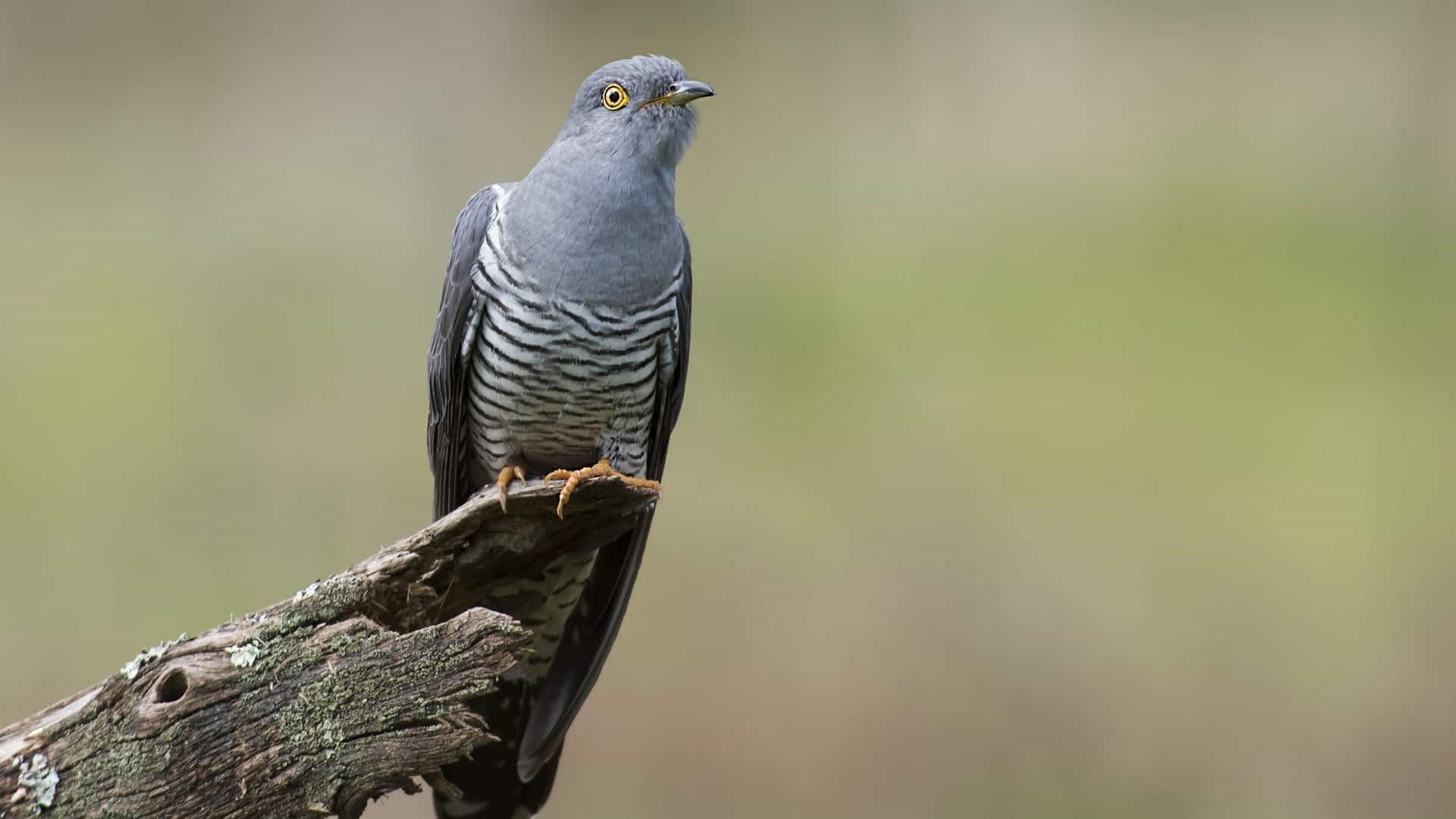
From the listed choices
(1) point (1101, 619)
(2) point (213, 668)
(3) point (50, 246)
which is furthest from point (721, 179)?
(2) point (213, 668)

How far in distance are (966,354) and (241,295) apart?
2.74m

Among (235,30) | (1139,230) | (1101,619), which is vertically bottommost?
(1101,619)

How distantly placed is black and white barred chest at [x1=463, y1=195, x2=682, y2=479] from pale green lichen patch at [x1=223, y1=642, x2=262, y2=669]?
2.74 feet

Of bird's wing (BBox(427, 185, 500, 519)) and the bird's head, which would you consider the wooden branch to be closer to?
bird's wing (BBox(427, 185, 500, 519))

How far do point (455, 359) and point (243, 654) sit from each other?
92 cm

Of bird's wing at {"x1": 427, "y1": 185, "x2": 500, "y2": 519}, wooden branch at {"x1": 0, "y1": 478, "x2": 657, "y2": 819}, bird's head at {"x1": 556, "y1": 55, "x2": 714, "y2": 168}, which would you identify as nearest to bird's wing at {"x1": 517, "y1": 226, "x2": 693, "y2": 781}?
bird's head at {"x1": 556, "y1": 55, "x2": 714, "y2": 168}

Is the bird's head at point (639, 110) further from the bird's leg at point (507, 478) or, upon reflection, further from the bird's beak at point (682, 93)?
the bird's leg at point (507, 478)

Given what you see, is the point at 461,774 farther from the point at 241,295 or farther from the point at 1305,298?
the point at 1305,298

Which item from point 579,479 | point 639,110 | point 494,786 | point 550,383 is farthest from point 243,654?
point 639,110

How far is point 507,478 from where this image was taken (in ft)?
7.47

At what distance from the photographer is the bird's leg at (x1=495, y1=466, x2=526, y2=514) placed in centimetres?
199

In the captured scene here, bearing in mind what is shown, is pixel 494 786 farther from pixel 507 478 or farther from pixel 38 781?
pixel 38 781

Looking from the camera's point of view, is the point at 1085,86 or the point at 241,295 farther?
the point at 1085,86

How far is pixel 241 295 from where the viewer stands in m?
4.28
